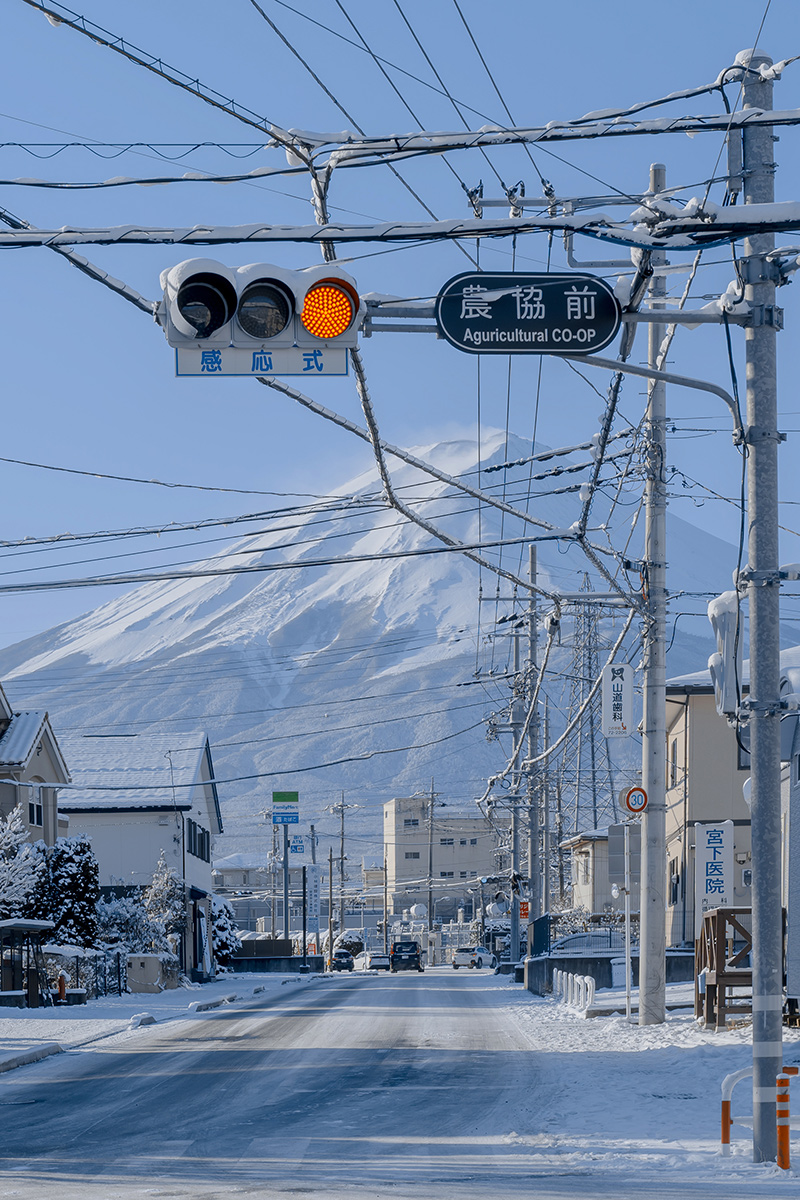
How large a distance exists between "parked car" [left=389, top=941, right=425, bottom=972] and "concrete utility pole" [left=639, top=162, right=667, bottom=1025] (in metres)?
62.5

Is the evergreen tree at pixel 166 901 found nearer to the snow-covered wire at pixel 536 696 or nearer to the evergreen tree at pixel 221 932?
the evergreen tree at pixel 221 932

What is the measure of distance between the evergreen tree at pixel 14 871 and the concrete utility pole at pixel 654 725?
19.0 meters

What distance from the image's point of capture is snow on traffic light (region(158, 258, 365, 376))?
1030cm

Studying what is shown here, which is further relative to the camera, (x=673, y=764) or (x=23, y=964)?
(x=673, y=764)

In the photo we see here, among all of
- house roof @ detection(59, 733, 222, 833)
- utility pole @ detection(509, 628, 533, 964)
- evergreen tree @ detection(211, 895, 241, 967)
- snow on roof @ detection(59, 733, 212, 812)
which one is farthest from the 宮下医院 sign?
evergreen tree @ detection(211, 895, 241, 967)

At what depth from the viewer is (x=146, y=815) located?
60.3 m

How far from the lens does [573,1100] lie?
1608 centimetres

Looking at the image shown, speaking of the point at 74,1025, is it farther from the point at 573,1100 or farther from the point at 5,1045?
the point at 573,1100

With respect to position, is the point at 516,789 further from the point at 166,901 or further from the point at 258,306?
the point at 258,306

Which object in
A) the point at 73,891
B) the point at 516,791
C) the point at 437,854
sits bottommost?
the point at 437,854

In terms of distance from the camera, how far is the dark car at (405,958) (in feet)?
277

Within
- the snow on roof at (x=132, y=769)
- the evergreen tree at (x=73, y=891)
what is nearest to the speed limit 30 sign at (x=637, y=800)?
the evergreen tree at (x=73, y=891)

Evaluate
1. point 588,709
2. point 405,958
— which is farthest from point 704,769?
point 405,958

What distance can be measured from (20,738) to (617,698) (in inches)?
1080
